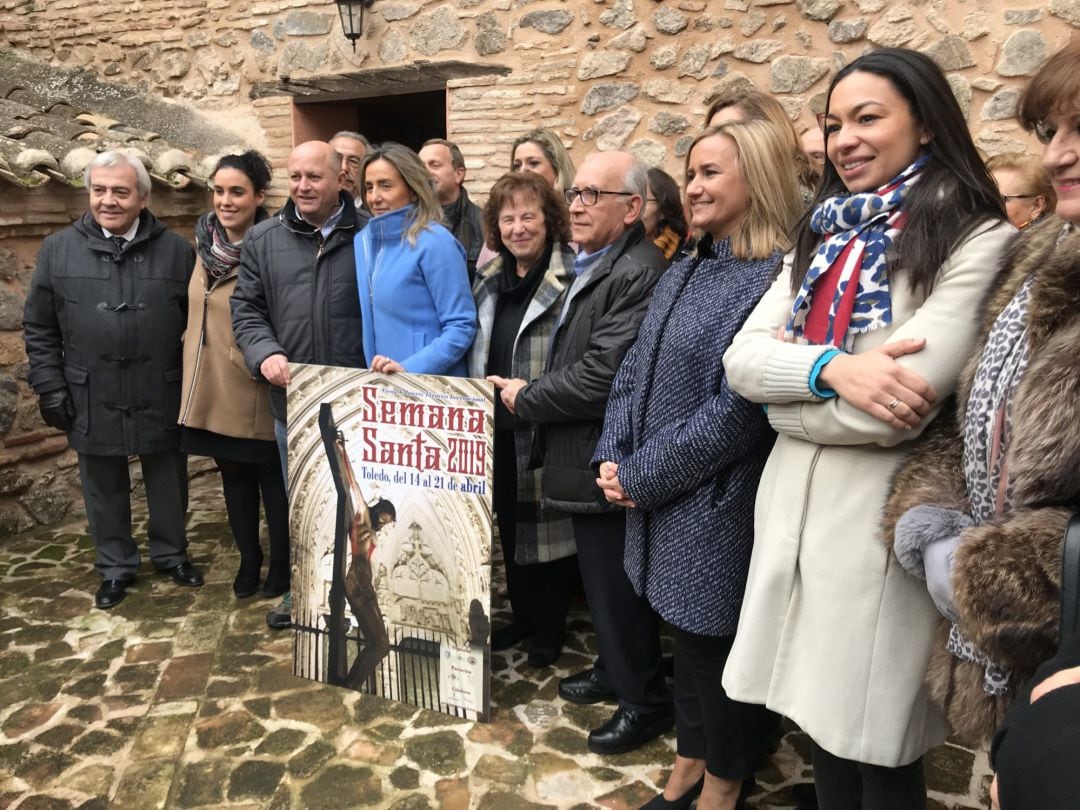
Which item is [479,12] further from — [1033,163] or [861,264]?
[861,264]

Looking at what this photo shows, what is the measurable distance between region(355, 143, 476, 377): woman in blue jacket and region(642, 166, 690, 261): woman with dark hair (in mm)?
779

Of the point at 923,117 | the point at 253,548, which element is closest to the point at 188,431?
the point at 253,548

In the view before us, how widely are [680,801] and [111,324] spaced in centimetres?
309

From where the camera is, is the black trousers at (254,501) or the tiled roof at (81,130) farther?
the tiled roof at (81,130)

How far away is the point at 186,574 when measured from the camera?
4207 mm

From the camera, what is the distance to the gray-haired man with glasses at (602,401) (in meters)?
2.64

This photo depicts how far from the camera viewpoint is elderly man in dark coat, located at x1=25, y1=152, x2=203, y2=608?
3.84m

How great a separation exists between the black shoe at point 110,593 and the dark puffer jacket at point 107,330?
629 mm

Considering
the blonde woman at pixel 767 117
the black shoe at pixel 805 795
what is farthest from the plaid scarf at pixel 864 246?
the black shoe at pixel 805 795

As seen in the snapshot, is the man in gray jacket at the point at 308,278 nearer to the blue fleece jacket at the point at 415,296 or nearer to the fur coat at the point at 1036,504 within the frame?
the blue fleece jacket at the point at 415,296

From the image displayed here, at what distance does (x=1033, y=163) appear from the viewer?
3.27m

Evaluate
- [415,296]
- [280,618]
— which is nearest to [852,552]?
[415,296]

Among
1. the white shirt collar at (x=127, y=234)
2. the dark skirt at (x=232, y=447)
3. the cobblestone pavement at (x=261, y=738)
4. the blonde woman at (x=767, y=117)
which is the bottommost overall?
the cobblestone pavement at (x=261, y=738)

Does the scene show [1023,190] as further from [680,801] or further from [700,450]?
[680,801]
